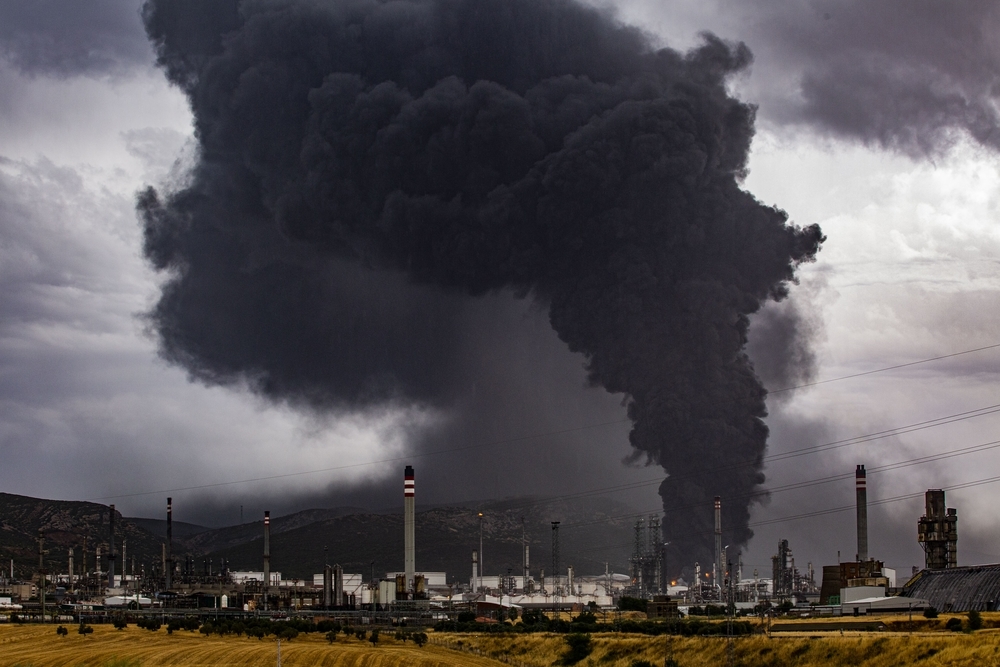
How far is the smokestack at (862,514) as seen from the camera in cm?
13500

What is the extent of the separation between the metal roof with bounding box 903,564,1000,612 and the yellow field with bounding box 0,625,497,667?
36.8m

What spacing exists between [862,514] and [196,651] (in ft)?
297

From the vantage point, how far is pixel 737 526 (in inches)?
5935

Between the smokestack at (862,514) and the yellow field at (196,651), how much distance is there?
235 ft

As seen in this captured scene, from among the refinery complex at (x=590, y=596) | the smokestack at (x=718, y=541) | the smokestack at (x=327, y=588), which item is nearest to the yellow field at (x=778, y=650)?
the refinery complex at (x=590, y=596)

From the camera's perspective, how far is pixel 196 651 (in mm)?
71438

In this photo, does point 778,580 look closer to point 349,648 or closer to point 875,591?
point 875,591

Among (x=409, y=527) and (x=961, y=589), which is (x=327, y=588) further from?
(x=961, y=589)

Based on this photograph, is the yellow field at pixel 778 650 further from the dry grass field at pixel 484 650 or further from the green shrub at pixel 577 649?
the green shrub at pixel 577 649

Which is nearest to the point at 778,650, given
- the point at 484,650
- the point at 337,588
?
the point at 484,650

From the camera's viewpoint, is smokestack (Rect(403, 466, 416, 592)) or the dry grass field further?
smokestack (Rect(403, 466, 416, 592))

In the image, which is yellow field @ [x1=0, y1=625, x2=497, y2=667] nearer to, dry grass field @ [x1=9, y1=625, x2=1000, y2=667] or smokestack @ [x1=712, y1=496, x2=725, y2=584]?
dry grass field @ [x1=9, y1=625, x2=1000, y2=667]

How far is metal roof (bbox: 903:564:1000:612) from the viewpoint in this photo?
82750mm

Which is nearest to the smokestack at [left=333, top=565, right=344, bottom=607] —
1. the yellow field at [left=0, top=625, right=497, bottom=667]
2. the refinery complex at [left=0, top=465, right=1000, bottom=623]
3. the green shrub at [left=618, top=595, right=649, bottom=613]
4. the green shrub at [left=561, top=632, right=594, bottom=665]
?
the refinery complex at [left=0, top=465, right=1000, bottom=623]
